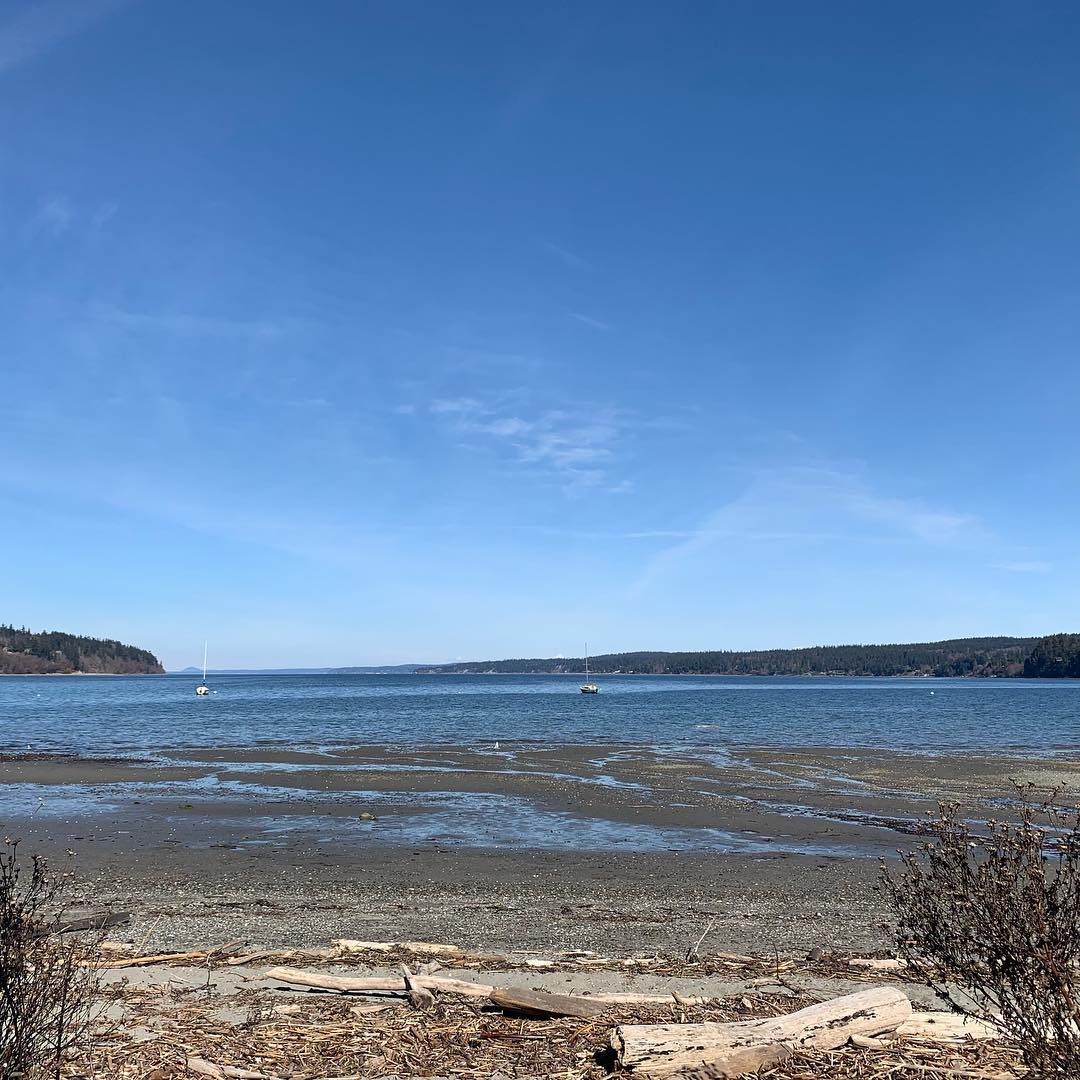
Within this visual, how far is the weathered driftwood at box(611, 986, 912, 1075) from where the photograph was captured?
5102mm

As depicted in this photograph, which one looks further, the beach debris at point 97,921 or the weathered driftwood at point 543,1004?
the beach debris at point 97,921

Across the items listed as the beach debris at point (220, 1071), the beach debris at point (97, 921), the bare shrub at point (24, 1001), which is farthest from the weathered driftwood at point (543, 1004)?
the beach debris at point (97, 921)

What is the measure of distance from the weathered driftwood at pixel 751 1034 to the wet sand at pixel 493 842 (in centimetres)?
475

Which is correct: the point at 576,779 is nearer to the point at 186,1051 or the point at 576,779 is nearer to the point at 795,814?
the point at 795,814

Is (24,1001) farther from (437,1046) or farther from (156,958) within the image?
(156,958)

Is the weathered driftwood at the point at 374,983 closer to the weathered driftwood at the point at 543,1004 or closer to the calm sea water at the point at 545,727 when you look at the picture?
the weathered driftwood at the point at 543,1004

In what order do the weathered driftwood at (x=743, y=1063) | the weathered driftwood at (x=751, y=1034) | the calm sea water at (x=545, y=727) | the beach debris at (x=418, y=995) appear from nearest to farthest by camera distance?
the weathered driftwood at (x=743, y=1063)
the weathered driftwood at (x=751, y=1034)
the beach debris at (x=418, y=995)
the calm sea water at (x=545, y=727)

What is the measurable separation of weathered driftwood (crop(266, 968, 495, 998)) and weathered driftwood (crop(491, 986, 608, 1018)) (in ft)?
0.76

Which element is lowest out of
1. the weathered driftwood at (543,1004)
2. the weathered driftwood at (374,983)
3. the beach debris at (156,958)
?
the beach debris at (156,958)

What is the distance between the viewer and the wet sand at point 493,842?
458 inches

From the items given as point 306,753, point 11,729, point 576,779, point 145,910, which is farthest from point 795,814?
point 11,729

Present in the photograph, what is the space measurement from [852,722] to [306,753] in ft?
141

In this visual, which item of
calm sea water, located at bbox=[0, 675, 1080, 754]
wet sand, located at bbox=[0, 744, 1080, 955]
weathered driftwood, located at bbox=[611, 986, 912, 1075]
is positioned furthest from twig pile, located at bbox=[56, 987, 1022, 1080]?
calm sea water, located at bbox=[0, 675, 1080, 754]

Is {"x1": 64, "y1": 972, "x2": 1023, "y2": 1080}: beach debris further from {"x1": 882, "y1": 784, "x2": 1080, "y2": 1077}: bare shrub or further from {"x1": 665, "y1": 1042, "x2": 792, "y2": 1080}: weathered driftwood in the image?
{"x1": 882, "y1": 784, "x2": 1080, "y2": 1077}: bare shrub
